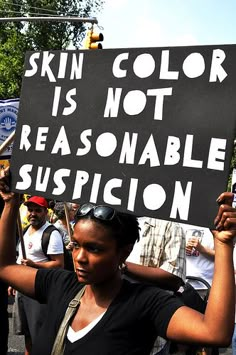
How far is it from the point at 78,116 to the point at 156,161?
0.46 metres

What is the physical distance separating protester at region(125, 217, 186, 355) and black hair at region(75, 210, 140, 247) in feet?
2.77

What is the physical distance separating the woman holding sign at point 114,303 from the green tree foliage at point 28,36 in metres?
27.2

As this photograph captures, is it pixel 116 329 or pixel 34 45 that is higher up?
pixel 34 45

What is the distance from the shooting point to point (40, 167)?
2.51m

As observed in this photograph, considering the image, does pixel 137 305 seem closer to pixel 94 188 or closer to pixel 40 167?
pixel 94 188

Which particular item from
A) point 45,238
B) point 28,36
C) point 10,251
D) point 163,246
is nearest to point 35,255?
point 45,238

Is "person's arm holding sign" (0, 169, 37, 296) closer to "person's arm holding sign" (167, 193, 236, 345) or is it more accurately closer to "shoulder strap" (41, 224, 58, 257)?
"person's arm holding sign" (167, 193, 236, 345)

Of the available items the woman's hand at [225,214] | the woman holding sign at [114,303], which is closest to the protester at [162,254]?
the woman holding sign at [114,303]

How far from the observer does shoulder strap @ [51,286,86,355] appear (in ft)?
6.45

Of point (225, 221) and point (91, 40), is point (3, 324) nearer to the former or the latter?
point (91, 40)

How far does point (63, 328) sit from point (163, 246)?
1.25 meters

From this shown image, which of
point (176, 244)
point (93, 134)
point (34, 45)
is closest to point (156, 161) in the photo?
point (93, 134)

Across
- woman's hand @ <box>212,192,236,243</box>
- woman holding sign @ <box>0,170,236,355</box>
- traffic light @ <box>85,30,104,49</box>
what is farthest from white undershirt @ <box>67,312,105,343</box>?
traffic light @ <box>85,30,104,49</box>

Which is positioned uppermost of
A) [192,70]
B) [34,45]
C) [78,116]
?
[34,45]
